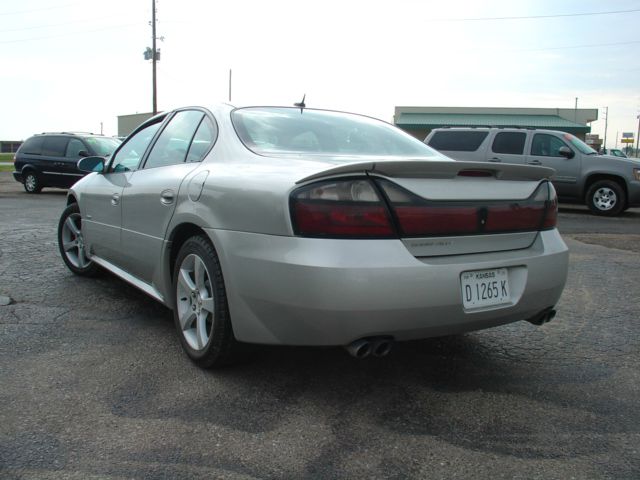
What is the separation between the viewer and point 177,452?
238 centimetres

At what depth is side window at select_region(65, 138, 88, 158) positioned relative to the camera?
49.6 feet

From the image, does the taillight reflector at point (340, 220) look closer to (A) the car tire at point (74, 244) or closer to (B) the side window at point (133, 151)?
(B) the side window at point (133, 151)

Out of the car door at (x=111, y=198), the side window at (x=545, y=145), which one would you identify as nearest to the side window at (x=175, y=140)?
the car door at (x=111, y=198)

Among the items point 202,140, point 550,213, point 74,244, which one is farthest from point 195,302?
point 74,244

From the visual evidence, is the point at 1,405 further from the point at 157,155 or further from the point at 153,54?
the point at 153,54

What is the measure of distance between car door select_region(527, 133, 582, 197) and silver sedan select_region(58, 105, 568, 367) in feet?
32.3

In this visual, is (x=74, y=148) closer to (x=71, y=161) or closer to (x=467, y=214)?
(x=71, y=161)

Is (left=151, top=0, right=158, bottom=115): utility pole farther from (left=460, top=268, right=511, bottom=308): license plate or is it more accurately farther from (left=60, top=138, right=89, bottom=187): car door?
(left=460, top=268, right=511, bottom=308): license plate

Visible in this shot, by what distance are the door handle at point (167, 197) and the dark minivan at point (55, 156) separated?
12106mm

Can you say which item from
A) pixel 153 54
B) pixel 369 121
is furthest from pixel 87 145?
pixel 153 54

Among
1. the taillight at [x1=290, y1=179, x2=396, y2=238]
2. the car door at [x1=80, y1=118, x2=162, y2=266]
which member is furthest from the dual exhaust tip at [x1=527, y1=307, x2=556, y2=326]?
the car door at [x1=80, y1=118, x2=162, y2=266]

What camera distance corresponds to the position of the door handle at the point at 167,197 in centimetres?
351

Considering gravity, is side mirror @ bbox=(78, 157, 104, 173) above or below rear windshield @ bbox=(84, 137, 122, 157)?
below

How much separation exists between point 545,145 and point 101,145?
10589 millimetres
